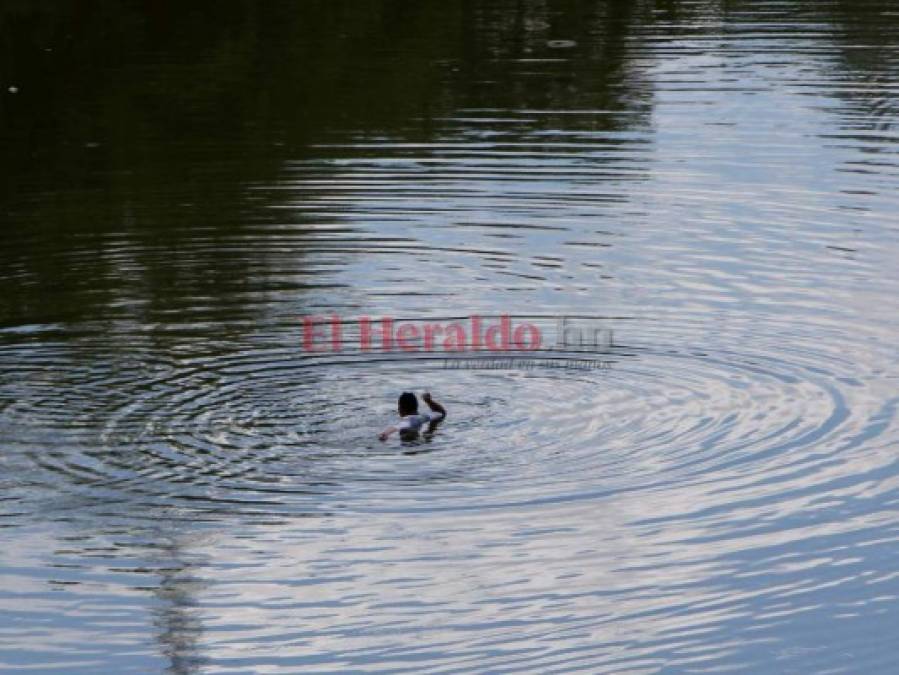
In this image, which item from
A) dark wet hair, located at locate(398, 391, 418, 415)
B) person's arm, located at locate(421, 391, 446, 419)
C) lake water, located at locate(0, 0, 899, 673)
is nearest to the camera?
lake water, located at locate(0, 0, 899, 673)

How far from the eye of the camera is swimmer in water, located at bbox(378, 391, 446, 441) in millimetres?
15672

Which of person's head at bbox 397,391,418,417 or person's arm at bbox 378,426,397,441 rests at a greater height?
person's head at bbox 397,391,418,417

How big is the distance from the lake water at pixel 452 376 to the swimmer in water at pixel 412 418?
12 centimetres

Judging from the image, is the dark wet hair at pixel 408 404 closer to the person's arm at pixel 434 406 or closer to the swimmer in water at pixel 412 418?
the swimmer in water at pixel 412 418

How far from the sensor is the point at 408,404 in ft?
52.4

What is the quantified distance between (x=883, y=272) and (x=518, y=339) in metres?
5.12

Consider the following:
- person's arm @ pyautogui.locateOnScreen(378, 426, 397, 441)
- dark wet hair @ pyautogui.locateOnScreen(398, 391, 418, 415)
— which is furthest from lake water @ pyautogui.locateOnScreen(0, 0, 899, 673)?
dark wet hair @ pyautogui.locateOnScreen(398, 391, 418, 415)

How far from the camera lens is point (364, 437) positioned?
1603 centimetres

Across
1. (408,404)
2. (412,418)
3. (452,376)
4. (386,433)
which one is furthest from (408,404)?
(452,376)

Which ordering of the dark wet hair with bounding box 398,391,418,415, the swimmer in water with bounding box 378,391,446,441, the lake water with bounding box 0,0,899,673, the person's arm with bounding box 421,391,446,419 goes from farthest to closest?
1. the person's arm with bounding box 421,391,446,419
2. the dark wet hair with bounding box 398,391,418,415
3. the swimmer in water with bounding box 378,391,446,441
4. the lake water with bounding box 0,0,899,673

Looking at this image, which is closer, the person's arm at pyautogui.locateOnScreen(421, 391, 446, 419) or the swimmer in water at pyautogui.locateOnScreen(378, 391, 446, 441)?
the swimmer in water at pyautogui.locateOnScreen(378, 391, 446, 441)

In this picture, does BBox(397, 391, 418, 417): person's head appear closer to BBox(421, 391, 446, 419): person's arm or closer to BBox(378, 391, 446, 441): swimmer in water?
BBox(378, 391, 446, 441): swimmer in water

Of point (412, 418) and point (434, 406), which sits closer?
point (412, 418)

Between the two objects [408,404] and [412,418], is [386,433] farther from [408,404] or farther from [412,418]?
[408,404]
